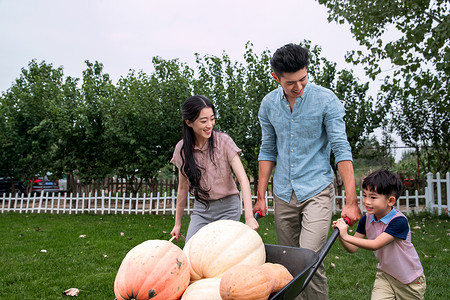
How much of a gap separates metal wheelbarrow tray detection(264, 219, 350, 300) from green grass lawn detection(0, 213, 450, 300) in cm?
219

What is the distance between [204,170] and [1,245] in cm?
545

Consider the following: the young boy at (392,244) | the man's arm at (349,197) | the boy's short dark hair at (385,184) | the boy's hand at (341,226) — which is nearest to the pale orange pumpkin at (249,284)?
the boy's hand at (341,226)

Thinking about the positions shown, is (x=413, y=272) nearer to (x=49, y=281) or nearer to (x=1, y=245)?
(x=49, y=281)

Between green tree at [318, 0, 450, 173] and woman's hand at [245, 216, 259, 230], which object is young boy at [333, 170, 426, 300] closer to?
woman's hand at [245, 216, 259, 230]

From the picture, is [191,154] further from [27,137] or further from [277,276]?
[27,137]

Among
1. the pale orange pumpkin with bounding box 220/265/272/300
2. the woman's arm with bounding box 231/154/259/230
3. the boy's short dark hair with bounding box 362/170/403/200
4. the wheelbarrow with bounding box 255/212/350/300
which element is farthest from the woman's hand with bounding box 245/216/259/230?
the boy's short dark hair with bounding box 362/170/403/200

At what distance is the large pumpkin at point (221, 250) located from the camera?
5.40 feet

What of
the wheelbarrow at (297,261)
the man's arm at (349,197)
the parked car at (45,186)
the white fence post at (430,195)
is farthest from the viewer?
the parked car at (45,186)

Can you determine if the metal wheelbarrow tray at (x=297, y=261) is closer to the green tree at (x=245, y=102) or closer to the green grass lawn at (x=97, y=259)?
the green grass lawn at (x=97, y=259)

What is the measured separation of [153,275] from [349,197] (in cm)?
140

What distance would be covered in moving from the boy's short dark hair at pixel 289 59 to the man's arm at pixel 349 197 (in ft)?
2.25

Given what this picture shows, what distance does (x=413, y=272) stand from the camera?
8.05 feet

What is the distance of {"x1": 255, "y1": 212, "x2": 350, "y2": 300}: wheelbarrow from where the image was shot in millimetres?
1595

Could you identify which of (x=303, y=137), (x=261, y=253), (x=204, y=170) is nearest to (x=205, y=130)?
(x=204, y=170)
